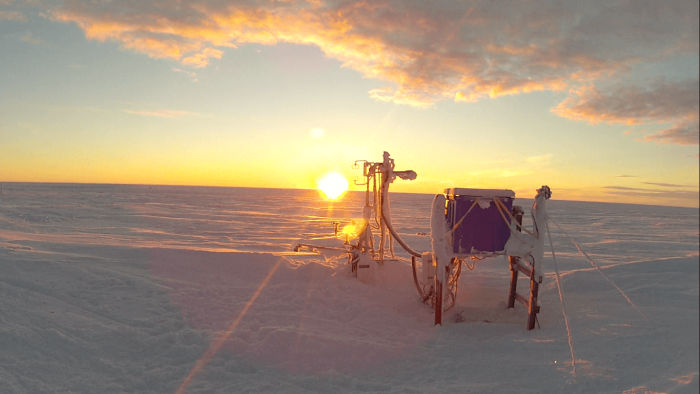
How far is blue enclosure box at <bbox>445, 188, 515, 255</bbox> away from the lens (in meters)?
9.84

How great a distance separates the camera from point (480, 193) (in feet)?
32.3

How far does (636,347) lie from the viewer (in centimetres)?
812

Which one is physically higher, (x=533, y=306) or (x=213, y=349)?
(x=533, y=306)

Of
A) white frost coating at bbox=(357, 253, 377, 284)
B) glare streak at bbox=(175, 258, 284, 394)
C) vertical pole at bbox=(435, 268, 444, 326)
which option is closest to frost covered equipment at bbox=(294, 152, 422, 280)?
white frost coating at bbox=(357, 253, 377, 284)

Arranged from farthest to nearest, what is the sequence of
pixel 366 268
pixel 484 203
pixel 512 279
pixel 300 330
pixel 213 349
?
pixel 366 268 < pixel 512 279 < pixel 484 203 < pixel 300 330 < pixel 213 349

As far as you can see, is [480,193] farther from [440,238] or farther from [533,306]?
[533,306]

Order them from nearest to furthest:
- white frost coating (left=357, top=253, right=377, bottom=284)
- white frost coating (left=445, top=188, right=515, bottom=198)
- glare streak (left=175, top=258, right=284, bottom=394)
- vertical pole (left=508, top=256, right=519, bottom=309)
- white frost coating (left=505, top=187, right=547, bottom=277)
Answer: glare streak (left=175, top=258, right=284, bottom=394), white frost coating (left=445, top=188, right=515, bottom=198), white frost coating (left=505, top=187, right=547, bottom=277), vertical pole (left=508, top=256, right=519, bottom=309), white frost coating (left=357, top=253, right=377, bottom=284)

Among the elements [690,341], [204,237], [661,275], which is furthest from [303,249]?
[690,341]

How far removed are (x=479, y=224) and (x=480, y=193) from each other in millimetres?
760

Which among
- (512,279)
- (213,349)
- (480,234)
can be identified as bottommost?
(213,349)

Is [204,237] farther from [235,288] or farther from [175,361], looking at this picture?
[175,361]

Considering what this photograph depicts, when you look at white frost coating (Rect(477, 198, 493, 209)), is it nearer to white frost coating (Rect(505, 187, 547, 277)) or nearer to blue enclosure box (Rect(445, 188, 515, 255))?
blue enclosure box (Rect(445, 188, 515, 255))

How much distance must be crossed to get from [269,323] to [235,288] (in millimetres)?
2728

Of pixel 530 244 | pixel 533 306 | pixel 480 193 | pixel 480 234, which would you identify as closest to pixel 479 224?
pixel 480 234
